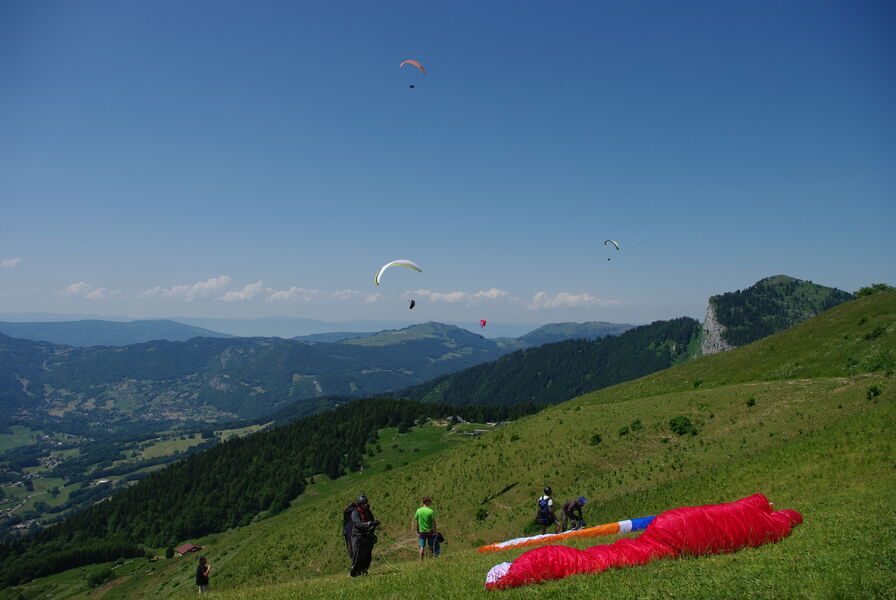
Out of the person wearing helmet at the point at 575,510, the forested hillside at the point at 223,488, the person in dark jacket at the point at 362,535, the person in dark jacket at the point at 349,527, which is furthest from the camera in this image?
the forested hillside at the point at 223,488

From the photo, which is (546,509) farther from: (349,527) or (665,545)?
(665,545)

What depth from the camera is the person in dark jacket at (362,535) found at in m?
17.0

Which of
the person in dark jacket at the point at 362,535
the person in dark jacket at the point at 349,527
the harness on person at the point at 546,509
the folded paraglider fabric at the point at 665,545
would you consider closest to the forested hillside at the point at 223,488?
the harness on person at the point at 546,509

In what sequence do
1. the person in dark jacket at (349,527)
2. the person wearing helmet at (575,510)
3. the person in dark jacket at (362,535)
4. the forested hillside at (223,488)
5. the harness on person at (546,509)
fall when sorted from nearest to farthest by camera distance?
1. the person in dark jacket at (362,535)
2. the person in dark jacket at (349,527)
3. the person wearing helmet at (575,510)
4. the harness on person at (546,509)
5. the forested hillside at (223,488)

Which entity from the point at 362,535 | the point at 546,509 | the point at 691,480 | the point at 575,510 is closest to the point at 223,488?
the point at 546,509

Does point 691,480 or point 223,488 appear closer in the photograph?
point 691,480

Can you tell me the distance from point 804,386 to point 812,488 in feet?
79.3

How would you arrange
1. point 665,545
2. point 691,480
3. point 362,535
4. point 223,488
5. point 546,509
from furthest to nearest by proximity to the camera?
1. point 223,488
2. point 691,480
3. point 546,509
4. point 362,535
5. point 665,545

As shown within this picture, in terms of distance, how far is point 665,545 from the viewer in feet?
44.8

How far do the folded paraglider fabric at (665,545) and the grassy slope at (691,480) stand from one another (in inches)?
26.1

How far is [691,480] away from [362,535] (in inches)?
983

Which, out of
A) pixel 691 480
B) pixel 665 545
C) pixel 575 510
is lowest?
pixel 575 510

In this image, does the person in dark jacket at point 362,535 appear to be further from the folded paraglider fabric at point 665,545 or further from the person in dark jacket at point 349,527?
the folded paraglider fabric at point 665,545

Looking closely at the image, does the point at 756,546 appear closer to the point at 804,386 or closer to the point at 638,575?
the point at 638,575
